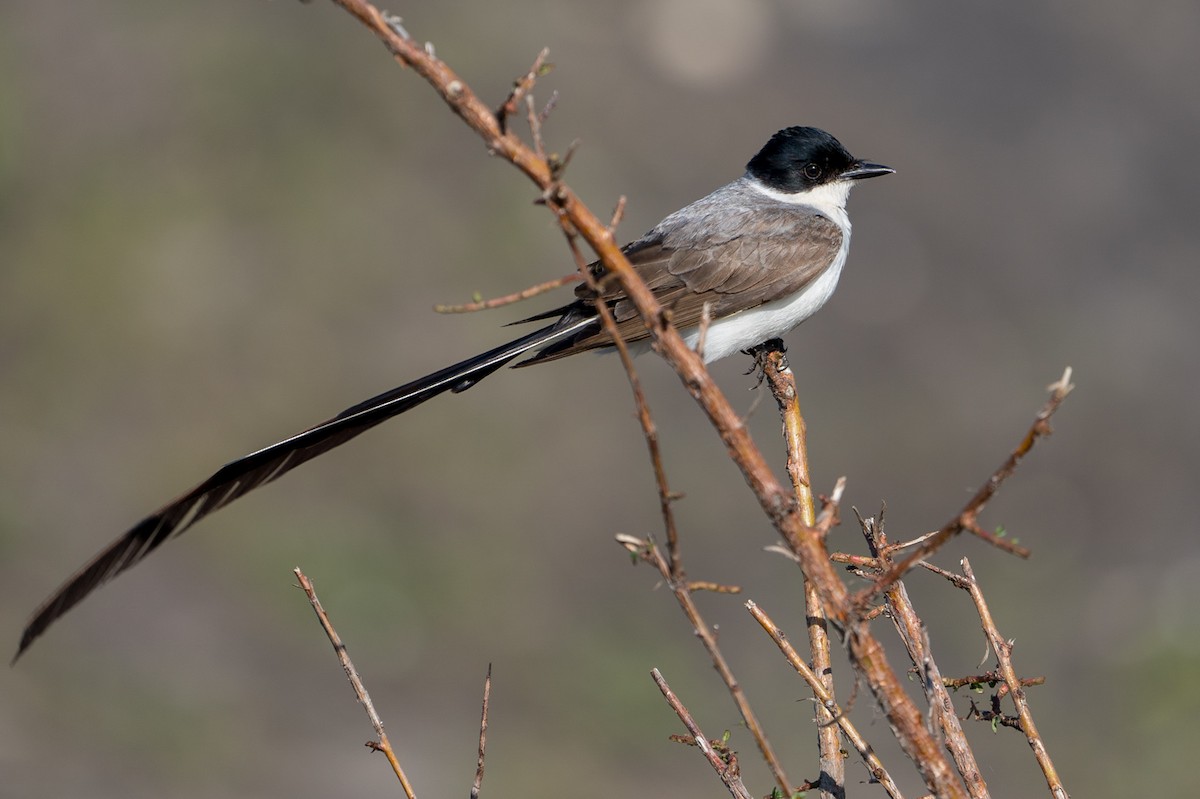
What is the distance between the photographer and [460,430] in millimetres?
11242

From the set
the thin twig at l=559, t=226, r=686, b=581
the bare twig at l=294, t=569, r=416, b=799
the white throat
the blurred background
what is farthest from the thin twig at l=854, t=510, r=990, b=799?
the blurred background

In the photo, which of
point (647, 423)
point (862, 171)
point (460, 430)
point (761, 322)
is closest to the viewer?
point (647, 423)

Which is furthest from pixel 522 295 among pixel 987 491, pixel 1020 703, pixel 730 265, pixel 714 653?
pixel 730 265

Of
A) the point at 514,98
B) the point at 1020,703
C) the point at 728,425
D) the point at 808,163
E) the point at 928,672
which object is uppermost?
the point at 808,163

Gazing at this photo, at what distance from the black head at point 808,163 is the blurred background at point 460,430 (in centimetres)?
426

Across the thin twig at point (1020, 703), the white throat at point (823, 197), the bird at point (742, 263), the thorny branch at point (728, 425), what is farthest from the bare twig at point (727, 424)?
the white throat at point (823, 197)

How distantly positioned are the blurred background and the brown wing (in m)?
4.37

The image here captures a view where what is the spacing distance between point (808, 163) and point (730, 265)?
1041 millimetres

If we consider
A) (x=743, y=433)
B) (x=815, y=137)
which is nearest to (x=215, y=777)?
(x=815, y=137)

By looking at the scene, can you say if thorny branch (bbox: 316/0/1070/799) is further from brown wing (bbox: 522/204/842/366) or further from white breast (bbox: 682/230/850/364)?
white breast (bbox: 682/230/850/364)

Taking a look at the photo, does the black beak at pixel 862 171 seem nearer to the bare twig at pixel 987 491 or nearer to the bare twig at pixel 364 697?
the bare twig at pixel 364 697

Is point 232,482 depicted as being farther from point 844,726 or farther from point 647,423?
point 844,726

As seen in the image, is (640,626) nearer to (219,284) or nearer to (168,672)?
(168,672)

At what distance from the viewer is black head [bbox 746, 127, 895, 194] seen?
5824mm
